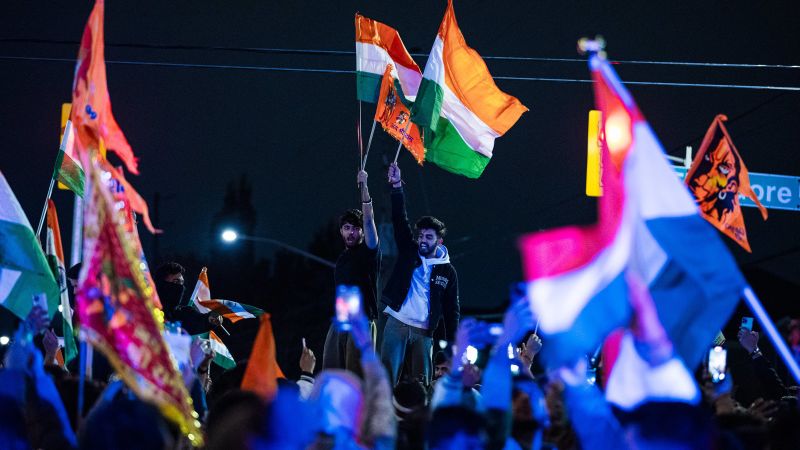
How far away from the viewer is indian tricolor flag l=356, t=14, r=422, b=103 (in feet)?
38.3

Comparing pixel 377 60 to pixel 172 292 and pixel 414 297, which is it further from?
pixel 172 292

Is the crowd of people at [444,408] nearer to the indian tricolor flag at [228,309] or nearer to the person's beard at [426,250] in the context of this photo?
the person's beard at [426,250]

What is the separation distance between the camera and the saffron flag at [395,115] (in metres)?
11.4

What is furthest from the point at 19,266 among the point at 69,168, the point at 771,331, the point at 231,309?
the point at 771,331

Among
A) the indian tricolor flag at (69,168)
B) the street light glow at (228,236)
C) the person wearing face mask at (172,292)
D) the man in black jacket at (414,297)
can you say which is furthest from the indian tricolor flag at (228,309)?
the street light glow at (228,236)

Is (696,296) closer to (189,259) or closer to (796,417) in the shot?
(796,417)

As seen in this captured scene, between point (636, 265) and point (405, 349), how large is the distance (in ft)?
14.6

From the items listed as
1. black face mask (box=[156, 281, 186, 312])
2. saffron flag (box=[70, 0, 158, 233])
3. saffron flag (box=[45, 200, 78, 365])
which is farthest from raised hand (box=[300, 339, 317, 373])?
saffron flag (box=[45, 200, 78, 365])

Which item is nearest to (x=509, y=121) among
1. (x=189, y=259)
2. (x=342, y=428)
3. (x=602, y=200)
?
(x=602, y=200)

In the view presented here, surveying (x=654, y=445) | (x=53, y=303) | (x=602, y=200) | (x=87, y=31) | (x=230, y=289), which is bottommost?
(x=654, y=445)

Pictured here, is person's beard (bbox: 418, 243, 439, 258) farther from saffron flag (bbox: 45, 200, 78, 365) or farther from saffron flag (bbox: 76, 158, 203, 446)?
saffron flag (bbox: 76, 158, 203, 446)

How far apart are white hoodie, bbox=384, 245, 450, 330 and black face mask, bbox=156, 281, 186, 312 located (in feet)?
6.96

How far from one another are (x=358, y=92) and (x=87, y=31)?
14.3 feet

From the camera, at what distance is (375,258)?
9875 mm
